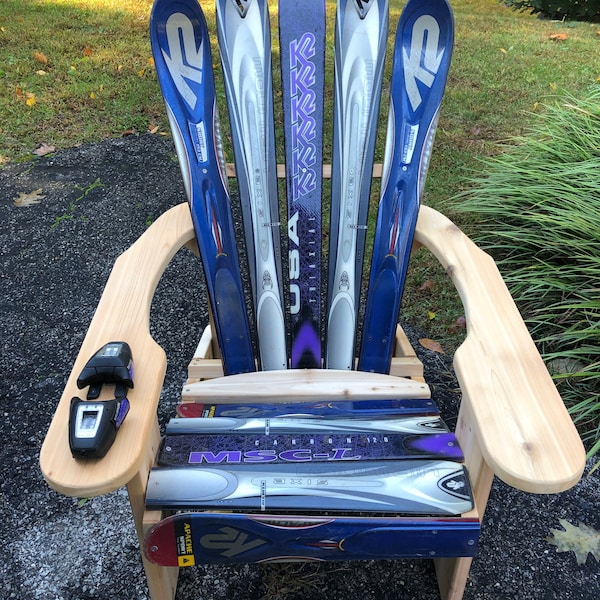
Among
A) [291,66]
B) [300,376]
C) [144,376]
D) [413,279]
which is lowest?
[413,279]

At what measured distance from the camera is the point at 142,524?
3.79ft

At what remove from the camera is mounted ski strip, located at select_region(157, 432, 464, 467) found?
126 centimetres

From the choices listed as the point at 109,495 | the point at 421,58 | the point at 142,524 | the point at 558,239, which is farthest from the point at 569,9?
the point at 142,524

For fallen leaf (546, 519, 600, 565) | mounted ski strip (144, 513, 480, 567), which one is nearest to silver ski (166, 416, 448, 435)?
mounted ski strip (144, 513, 480, 567)

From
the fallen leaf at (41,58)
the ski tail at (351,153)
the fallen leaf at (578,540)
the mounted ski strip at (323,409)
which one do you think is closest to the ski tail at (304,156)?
the ski tail at (351,153)

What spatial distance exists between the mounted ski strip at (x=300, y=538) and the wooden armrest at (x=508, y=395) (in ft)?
0.82

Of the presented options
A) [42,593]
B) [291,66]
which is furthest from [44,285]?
[291,66]

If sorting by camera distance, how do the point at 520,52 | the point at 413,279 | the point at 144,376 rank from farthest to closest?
the point at 520,52 < the point at 413,279 < the point at 144,376

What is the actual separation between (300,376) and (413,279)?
118 centimetres

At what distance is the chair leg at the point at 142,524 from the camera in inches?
44.5

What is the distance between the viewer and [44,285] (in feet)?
8.52

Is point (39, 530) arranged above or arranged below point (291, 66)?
below

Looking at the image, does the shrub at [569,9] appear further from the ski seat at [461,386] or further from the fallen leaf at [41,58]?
the ski seat at [461,386]

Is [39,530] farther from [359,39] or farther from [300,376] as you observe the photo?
[359,39]
